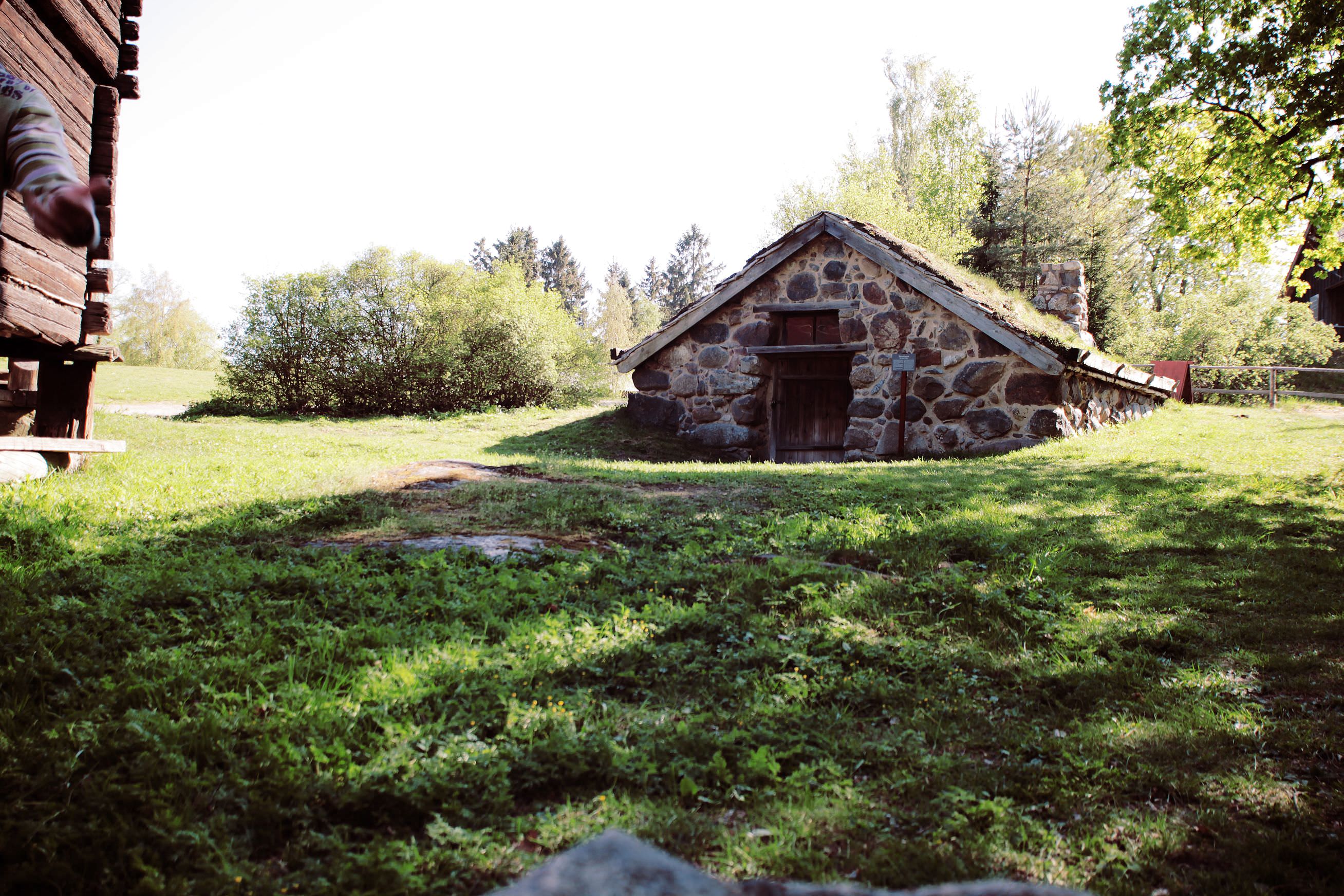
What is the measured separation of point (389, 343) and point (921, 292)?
43.8ft

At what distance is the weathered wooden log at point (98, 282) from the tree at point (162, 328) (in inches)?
1515

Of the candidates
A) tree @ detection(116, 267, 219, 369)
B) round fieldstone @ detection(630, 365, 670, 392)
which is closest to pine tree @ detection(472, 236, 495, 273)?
tree @ detection(116, 267, 219, 369)

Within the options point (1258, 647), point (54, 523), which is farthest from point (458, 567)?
point (1258, 647)

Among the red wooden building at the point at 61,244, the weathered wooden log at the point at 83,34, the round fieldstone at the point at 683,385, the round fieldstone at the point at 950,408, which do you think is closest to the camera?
the red wooden building at the point at 61,244

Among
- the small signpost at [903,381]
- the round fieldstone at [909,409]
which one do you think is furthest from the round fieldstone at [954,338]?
the round fieldstone at [909,409]

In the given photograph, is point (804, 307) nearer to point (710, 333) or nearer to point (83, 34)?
point (710, 333)

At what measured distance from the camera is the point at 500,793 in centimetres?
270

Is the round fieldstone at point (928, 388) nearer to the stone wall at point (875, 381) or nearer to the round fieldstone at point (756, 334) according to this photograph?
the stone wall at point (875, 381)

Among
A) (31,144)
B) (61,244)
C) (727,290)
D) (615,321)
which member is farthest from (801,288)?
(615,321)

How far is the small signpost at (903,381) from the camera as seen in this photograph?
12281 millimetres

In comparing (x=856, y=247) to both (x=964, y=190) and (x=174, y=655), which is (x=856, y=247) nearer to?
(x=174, y=655)

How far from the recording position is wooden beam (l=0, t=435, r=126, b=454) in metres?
6.70

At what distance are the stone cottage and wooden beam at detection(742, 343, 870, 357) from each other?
3cm

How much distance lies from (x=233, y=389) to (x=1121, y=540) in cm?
1931
